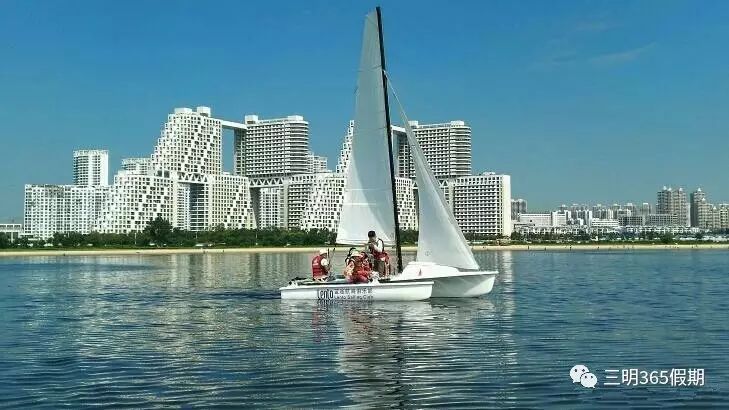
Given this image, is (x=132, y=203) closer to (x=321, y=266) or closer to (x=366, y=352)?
(x=321, y=266)

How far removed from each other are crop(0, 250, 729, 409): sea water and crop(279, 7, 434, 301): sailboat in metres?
3.03

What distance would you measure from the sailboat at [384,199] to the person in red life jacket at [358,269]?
1234 mm

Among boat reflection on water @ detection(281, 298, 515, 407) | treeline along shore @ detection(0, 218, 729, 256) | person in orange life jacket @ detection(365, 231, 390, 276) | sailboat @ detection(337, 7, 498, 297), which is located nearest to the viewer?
boat reflection on water @ detection(281, 298, 515, 407)

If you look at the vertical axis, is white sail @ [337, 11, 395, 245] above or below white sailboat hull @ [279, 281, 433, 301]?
above

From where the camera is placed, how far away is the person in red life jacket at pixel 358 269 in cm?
3061

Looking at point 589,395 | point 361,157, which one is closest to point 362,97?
point 361,157

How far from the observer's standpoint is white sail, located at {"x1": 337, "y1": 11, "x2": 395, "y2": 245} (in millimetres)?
31891

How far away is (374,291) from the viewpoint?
30.3m

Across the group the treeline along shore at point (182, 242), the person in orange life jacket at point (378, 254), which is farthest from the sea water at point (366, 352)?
the treeline along shore at point (182, 242)

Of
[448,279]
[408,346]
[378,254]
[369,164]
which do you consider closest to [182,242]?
[369,164]

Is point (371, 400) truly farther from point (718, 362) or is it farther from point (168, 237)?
point (168, 237)

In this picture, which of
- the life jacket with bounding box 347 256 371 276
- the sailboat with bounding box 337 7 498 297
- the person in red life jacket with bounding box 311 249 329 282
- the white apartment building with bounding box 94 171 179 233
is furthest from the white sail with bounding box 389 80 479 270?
the white apartment building with bounding box 94 171 179 233

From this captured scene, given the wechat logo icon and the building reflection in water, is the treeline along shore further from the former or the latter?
the wechat logo icon

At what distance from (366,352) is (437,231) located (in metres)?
12.7
